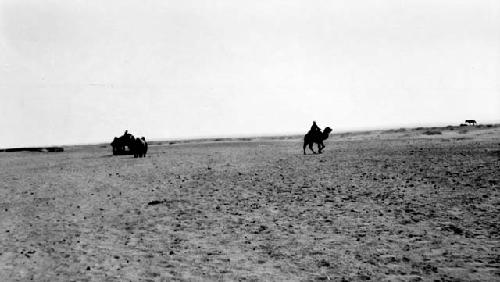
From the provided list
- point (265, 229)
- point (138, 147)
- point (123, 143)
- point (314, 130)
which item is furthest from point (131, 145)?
point (265, 229)

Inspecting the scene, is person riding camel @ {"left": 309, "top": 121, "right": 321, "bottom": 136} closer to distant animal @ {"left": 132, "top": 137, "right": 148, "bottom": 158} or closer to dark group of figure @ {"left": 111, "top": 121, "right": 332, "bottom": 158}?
dark group of figure @ {"left": 111, "top": 121, "right": 332, "bottom": 158}

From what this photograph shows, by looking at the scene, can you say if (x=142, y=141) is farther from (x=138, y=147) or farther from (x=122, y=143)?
(x=122, y=143)

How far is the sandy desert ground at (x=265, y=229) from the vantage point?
786 centimetres

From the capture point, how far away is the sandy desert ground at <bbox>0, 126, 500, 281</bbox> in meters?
7.86

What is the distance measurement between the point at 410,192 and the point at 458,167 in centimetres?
649

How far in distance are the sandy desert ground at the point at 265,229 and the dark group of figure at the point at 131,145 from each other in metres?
20.4

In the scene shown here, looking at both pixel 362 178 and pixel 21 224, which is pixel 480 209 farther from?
pixel 21 224

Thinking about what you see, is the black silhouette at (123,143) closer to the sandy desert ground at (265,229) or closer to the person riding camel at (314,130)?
the person riding camel at (314,130)

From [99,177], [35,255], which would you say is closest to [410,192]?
[35,255]

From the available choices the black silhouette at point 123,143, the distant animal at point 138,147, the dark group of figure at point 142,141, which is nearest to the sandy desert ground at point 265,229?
the dark group of figure at point 142,141

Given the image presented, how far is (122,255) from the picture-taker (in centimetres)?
902

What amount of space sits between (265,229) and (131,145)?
3432 centimetres

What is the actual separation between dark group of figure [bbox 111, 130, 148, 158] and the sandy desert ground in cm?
2041

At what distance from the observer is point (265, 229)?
35.7ft
